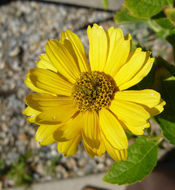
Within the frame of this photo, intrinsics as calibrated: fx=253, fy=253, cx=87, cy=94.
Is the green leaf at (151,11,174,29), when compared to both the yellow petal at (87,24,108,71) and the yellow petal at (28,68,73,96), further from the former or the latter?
the yellow petal at (28,68,73,96)

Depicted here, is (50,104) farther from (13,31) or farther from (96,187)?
(13,31)

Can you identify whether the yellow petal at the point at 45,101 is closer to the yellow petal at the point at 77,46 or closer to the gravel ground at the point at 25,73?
the yellow petal at the point at 77,46

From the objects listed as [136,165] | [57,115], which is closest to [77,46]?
[57,115]

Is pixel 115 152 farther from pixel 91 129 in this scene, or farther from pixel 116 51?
pixel 116 51

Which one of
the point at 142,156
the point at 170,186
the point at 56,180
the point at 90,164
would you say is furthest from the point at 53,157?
the point at 142,156

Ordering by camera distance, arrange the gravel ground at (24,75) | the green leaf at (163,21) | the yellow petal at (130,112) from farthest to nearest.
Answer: the gravel ground at (24,75), the green leaf at (163,21), the yellow petal at (130,112)

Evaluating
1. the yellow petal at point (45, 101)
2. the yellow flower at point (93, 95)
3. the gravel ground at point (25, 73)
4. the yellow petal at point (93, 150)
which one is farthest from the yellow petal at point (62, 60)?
the gravel ground at point (25, 73)

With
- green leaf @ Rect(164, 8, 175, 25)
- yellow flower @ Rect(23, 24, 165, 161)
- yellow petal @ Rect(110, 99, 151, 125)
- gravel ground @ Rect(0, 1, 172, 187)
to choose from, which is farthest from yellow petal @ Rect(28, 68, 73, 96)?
gravel ground @ Rect(0, 1, 172, 187)
